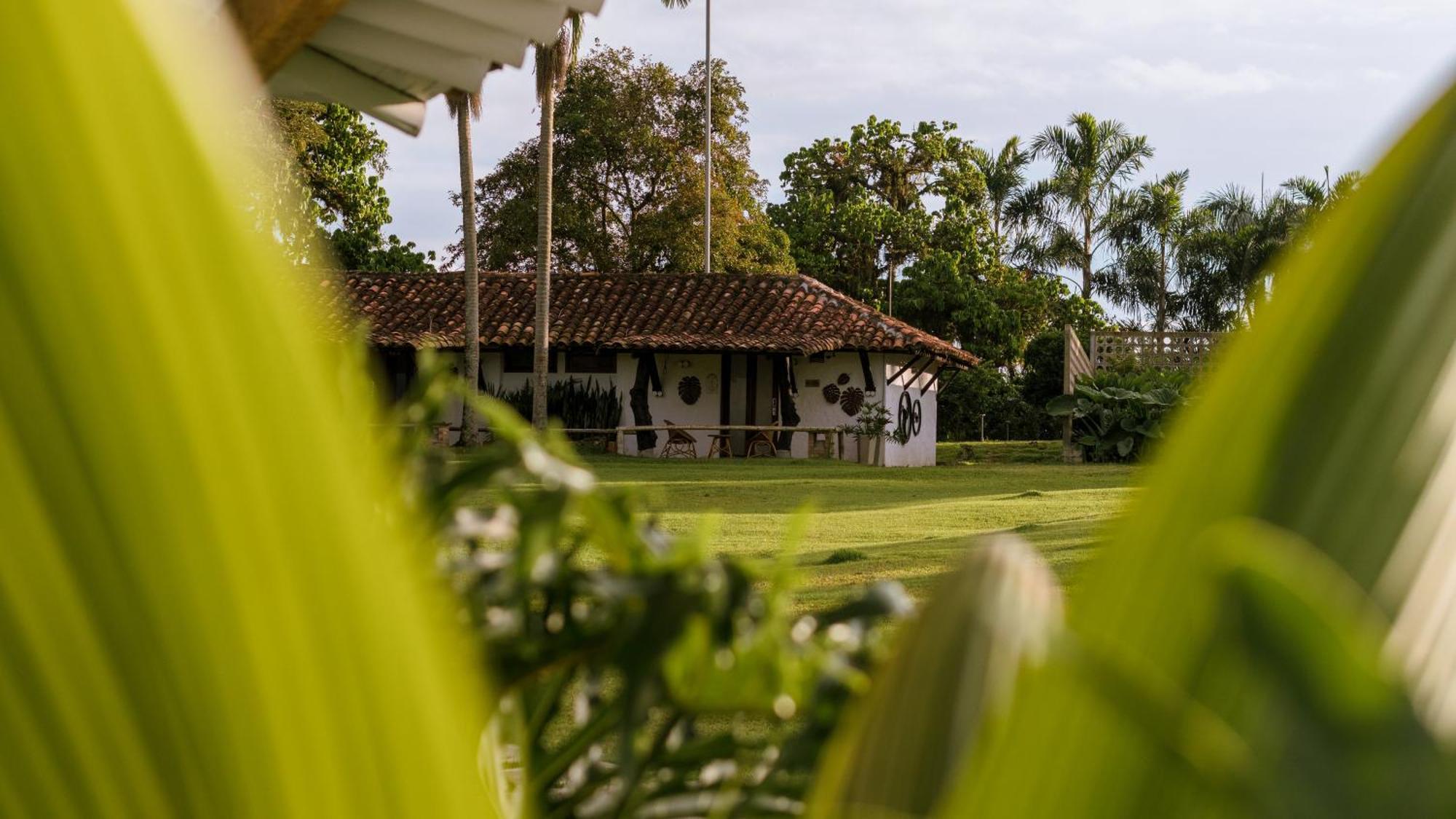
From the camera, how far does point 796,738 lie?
545mm

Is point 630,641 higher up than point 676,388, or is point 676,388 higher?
point 630,641

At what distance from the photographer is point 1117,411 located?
15617 millimetres

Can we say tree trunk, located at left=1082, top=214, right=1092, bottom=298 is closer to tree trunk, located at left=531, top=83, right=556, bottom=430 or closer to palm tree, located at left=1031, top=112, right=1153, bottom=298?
palm tree, located at left=1031, top=112, right=1153, bottom=298

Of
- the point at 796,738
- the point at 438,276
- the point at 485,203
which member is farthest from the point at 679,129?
the point at 796,738

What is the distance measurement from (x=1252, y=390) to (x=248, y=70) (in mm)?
166

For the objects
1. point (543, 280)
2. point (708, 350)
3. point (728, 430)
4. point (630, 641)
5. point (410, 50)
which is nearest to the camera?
point (630, 641)

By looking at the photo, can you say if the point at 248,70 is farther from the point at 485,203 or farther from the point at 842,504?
the point at 485,203

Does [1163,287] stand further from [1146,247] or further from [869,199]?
[869,199]

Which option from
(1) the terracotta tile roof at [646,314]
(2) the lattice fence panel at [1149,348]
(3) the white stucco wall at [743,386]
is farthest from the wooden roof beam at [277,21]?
(2) the lattice fence panel at [1149,348]

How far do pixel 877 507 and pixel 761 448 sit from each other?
7052mm

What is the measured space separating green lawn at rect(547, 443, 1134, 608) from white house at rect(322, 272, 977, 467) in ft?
5.40

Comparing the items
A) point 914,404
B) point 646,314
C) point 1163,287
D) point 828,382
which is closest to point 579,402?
point 646,314

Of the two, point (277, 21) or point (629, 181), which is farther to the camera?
point (629, 181)

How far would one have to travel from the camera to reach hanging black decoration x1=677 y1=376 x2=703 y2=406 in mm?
17438
